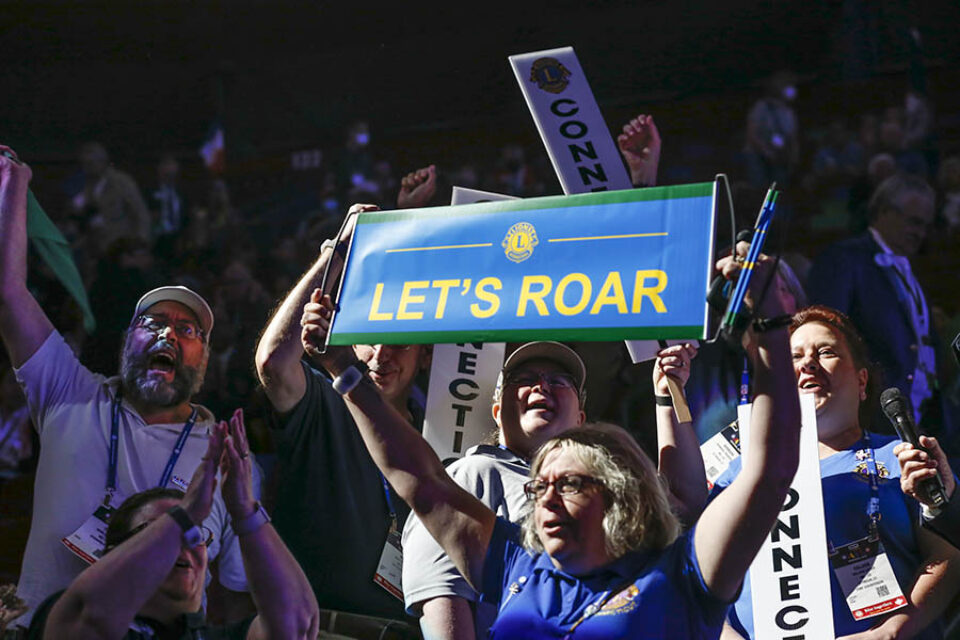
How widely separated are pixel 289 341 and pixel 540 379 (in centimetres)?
60

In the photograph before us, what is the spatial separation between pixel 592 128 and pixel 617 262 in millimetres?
987

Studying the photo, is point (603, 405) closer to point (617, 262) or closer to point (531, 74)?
point (531, 74)

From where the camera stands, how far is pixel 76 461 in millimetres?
2885

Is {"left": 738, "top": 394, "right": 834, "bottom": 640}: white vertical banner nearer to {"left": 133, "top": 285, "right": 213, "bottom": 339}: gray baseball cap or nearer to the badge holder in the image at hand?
A: the badge holder

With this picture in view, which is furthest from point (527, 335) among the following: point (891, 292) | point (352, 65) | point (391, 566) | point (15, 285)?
point (352, 65)

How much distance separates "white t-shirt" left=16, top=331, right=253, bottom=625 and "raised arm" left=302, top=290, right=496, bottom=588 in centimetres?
81

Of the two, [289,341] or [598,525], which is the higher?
[289,341]

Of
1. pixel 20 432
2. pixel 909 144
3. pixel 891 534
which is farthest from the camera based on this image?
pixel 909 144

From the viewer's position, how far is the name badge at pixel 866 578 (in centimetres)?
256

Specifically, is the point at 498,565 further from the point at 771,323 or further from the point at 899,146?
the point at 899,146

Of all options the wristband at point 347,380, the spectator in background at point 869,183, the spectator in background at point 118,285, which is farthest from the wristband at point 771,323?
the spectator in background at point 869,183

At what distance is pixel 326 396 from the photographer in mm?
3016

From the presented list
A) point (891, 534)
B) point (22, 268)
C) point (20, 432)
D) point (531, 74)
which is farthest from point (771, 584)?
point (20, 432)

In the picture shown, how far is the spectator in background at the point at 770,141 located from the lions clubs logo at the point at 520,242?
17.9 feet
